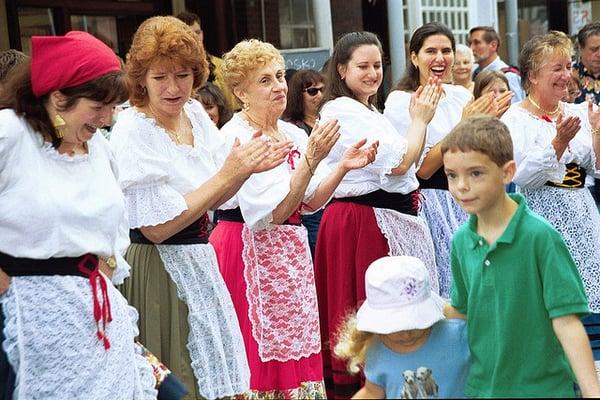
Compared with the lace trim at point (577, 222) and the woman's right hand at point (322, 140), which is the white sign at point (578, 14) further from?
the woman's right hand at point (322, 140)

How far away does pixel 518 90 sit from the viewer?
30.2 feet

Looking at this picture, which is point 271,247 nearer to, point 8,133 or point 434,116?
point 434,116

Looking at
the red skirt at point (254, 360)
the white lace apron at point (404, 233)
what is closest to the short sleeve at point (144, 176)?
the red skirt at point (254, 360)

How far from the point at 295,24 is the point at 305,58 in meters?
3.16

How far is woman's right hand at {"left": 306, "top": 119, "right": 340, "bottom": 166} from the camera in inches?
177

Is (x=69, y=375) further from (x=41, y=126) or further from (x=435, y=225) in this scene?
(x=435, y=225)

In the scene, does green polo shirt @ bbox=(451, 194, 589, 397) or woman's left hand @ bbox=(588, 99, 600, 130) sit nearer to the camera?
green polo shirt @ bbox=(451, 194, 589, 397)

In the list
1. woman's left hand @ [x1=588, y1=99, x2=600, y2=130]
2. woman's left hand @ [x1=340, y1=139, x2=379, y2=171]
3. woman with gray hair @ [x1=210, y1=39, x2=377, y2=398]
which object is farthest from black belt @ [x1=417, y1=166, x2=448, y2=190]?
woman's left hand @ [x1=340, y1=139, x2=379, y2=171]

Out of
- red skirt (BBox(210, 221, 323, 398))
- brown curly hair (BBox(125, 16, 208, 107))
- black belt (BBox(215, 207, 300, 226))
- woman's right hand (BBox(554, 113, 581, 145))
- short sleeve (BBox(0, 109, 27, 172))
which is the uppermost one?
brown curly hair (BBox(125, 16, 208, 107))

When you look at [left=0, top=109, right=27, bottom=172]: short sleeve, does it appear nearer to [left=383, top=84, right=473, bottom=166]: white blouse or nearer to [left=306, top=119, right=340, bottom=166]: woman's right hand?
[left=306, top=119, right=340, bottom=166]: woman's right hand

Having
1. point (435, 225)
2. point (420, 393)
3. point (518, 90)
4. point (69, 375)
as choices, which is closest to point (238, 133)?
point (435, 225)

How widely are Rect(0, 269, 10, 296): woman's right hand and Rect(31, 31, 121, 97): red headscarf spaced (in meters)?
0.60

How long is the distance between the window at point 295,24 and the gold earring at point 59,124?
7.83m

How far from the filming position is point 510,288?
10.1 feet
